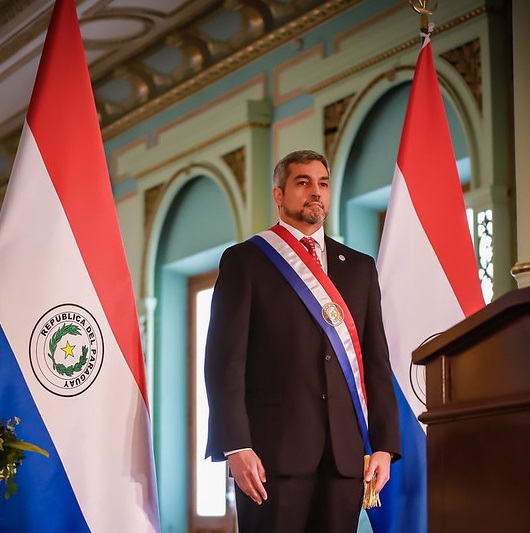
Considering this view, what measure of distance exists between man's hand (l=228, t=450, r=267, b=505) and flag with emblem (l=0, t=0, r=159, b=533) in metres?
0.64

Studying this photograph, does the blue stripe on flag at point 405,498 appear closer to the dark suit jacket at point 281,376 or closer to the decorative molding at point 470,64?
the dark suit jacket at point 281,376

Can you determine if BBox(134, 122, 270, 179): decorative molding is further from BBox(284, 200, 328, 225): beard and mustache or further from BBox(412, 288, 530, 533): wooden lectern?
BBox(412, 288, 530, 533): wooden lectern

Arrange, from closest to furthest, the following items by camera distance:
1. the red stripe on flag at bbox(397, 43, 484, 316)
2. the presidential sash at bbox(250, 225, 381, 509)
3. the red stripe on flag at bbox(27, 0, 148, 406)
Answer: the presidential sash at bbox(250, 225, 381, 509)
the red stripe on flag at bbox(27, 0, 148, 406)
the red stripe on flag at bbox(397, 43, 484, 316)

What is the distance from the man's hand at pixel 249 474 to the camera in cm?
225

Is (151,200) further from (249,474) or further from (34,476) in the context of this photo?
(249,474)

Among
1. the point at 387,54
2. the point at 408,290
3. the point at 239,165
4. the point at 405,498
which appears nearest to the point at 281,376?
the point at 405,498

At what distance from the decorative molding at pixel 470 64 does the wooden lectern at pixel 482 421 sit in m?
2.86

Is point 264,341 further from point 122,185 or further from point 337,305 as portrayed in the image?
point 122,185

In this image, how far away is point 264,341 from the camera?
241 centimetres

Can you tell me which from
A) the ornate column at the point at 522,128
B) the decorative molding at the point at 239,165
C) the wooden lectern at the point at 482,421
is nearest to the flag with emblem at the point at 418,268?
the ornate column at the point at 522,128

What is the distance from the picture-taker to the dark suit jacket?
2307 millimetres

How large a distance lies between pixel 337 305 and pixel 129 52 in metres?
4.58

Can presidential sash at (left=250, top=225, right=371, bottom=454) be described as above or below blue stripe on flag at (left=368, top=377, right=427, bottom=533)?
above

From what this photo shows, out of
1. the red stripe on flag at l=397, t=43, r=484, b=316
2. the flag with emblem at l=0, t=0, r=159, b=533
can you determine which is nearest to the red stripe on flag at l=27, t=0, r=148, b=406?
the flag with emblem at l=0, t=0, r=159, b=533
